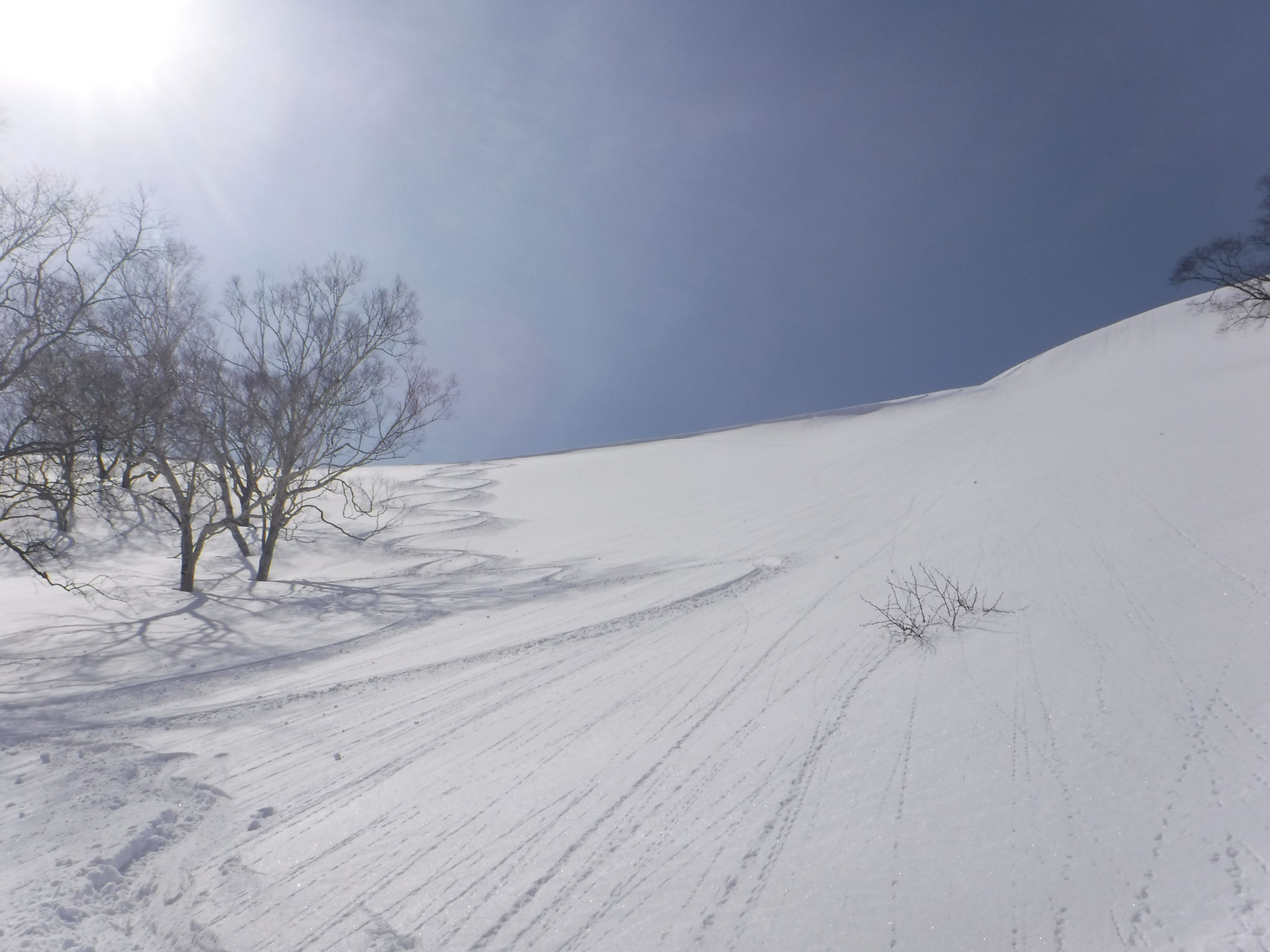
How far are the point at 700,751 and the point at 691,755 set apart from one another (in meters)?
0.07

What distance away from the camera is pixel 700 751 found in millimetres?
3908

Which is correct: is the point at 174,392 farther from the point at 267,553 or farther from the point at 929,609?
the point at 929,609

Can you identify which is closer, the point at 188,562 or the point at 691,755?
the point at 691,755

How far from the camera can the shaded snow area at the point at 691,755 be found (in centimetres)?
254

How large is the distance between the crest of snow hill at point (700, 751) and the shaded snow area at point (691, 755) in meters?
0.02

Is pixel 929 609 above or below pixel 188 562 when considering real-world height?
below

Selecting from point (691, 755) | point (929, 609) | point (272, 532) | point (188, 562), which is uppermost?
point (272, 532)

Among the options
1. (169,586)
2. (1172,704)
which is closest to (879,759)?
(1172,704)

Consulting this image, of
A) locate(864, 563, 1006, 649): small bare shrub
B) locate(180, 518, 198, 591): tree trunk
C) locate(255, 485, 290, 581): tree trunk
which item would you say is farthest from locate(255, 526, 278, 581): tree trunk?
locate(864, 563, 1006, 649): small bare shrub

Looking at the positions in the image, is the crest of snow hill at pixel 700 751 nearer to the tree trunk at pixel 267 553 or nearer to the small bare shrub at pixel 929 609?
the small bare shrub at pixel 929 609

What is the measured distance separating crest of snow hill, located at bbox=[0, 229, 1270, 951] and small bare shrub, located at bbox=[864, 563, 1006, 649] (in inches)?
2.1

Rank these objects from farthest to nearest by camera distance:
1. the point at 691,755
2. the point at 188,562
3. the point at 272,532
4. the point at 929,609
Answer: the point at 272,532 → the point at 188,562 → the point at 929,609 → the point at 691,755

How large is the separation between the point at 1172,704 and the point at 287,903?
179 inches


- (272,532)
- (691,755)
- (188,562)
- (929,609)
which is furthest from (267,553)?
(929,609)
